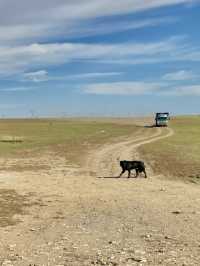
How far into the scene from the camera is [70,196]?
2144 cm

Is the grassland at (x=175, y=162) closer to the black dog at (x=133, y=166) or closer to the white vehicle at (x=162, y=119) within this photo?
the black dog at (x=133, y=166)

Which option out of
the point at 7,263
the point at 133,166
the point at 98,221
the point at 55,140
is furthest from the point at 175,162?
the point at 55,140

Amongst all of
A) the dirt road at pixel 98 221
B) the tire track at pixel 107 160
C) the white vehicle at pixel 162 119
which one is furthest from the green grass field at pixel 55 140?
the white vehicle at pixel 162 119

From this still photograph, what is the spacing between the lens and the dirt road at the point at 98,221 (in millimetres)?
12078

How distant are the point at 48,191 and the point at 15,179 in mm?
4438

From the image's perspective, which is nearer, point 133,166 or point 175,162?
point 133,166

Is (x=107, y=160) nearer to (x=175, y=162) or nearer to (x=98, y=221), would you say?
(x=175, y=162)

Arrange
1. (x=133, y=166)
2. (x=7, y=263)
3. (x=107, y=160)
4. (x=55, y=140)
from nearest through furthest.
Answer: (x=7, y=263) → (x=133, y=166) → (x=107, y=160) → (x=55, y=140)

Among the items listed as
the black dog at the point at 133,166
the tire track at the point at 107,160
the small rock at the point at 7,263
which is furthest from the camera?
the tire track at the point at 107,160

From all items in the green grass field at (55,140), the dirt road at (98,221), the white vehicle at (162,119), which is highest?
the white vehicle at (162,119)

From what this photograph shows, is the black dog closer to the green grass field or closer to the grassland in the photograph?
the grassland

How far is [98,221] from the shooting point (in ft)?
53.2

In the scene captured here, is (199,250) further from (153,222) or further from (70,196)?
(70,196)

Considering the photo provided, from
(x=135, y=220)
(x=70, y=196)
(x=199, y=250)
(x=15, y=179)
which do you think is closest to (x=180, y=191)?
(x=70, y=196)
